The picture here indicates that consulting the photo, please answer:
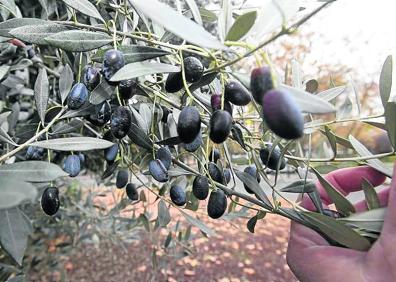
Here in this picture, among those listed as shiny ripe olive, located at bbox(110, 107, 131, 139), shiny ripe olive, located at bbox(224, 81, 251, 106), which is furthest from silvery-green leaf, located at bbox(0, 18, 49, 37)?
shiny ripe olive, located at bbox(224, 81, 251, 106)

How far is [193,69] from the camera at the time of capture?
44cm

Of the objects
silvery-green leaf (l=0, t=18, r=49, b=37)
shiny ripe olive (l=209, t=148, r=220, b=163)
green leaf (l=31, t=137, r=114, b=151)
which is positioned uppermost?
silvery-green leaf (l=0, t=18, r=49, b=37)

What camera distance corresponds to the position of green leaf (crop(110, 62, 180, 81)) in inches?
15.6

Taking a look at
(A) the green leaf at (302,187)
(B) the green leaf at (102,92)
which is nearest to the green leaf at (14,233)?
(B) the green leaf at (102,92)

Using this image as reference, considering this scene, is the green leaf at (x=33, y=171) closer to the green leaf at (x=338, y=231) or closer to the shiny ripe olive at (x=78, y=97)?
the shiny ripe olive at (x=78, y=97)

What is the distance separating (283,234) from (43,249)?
9.94 ft

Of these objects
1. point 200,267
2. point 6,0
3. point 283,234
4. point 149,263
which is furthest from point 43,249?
point 283,234

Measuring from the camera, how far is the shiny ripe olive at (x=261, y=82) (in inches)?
11.6

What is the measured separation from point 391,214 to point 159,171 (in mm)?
282

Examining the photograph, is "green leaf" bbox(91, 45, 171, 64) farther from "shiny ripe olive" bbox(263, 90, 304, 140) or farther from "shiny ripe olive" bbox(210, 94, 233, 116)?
"shiny ripe olive" bbox(263, 90, 304, 140)

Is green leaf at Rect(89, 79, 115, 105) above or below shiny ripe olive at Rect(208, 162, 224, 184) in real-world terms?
above

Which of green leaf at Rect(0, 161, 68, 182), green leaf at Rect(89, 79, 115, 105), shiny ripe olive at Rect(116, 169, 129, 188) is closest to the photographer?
green leaf at Rect(0, 161, 68, 182)

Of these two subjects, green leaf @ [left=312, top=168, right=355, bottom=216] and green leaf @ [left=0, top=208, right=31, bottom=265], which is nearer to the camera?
green leaf @ [left=0, top=208, right=31, bottom=265]

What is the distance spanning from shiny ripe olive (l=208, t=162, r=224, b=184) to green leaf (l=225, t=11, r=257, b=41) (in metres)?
0.29
